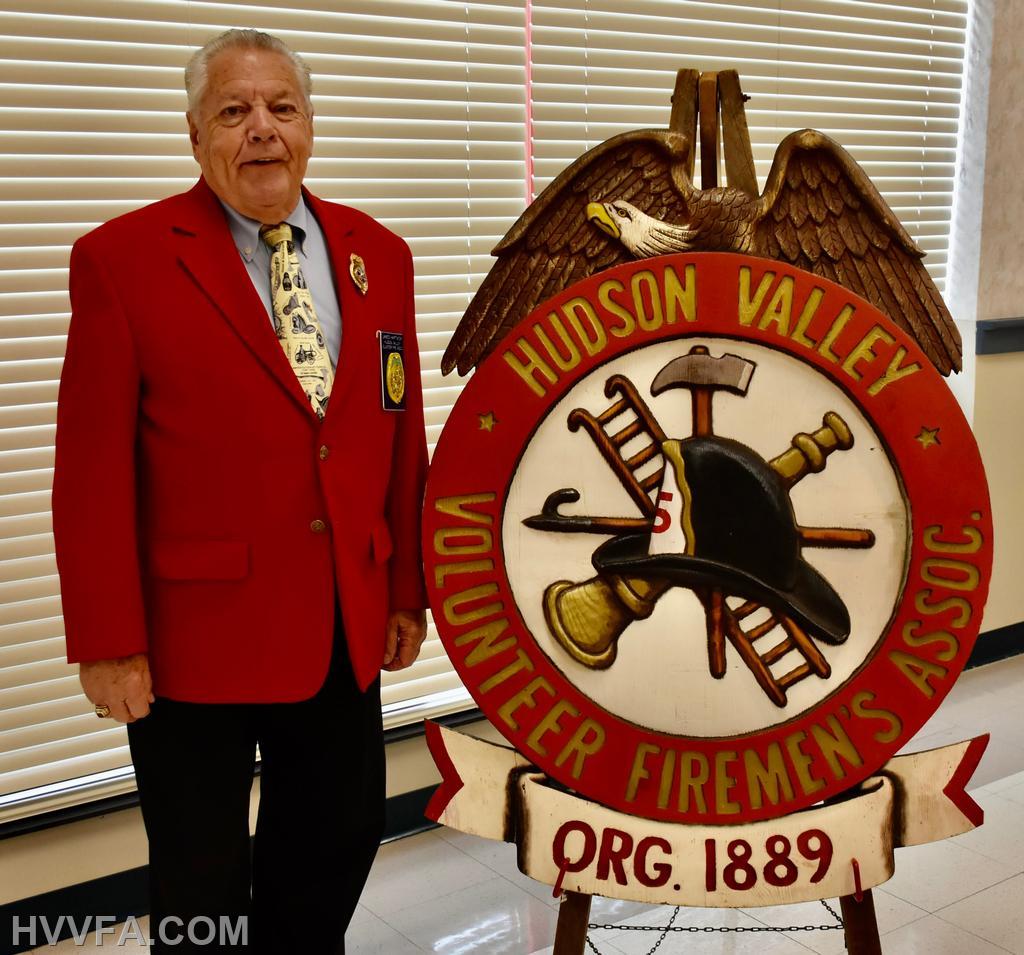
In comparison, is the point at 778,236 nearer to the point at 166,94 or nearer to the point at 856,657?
the point at 856,657

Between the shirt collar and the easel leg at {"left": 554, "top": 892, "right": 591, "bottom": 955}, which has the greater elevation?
the shirt collar

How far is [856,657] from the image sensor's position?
153cm

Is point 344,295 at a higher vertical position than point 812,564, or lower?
higher

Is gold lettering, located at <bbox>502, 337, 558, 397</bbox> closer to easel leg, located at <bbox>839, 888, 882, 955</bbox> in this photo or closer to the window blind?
easel leg, located at <bbox>839, 888, 882, 955</bbox>

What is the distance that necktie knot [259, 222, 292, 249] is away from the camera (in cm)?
154

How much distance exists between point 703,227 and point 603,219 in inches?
5.4

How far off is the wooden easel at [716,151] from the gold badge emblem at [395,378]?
1.64 feet

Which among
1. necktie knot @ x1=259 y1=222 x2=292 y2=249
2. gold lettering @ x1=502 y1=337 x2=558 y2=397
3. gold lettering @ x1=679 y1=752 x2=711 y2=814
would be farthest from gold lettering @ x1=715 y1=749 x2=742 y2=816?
necktie knot @ x1=259 y1=222 x2=292 y2=249

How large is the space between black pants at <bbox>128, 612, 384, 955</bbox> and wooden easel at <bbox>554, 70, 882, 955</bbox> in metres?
0.35

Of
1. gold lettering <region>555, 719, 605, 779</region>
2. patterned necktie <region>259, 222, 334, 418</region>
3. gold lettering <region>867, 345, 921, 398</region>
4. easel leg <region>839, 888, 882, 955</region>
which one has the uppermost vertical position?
patterned necktie <region>259, 222, 334, 418</region>

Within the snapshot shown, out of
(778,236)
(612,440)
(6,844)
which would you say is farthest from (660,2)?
(6,844)

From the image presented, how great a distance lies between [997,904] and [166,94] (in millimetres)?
2254

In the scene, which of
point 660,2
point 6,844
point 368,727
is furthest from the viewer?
point 660,2

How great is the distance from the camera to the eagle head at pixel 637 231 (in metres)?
1.54
